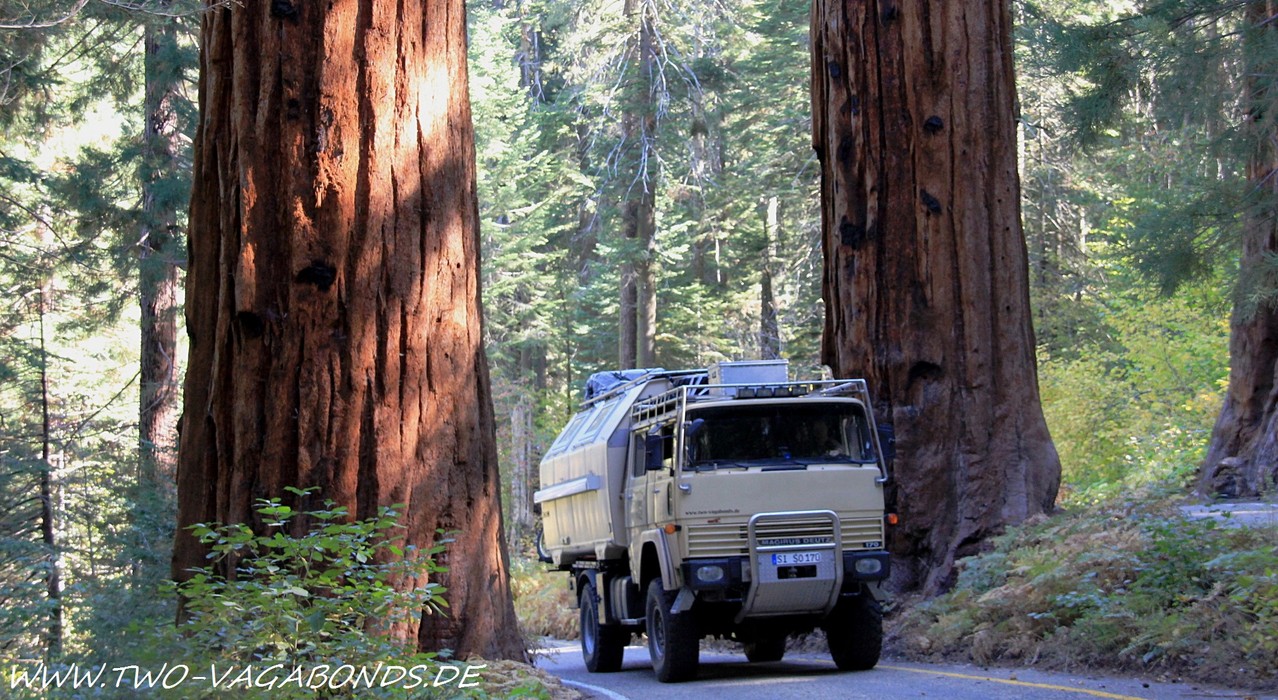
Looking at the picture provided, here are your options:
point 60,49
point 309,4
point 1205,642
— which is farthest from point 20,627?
point 60,49

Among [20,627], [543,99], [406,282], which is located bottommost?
[20,627]

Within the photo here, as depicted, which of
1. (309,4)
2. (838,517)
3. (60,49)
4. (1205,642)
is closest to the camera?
(309,4)

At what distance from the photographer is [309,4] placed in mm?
8898

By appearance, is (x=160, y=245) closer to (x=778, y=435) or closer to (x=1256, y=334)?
(x=778, y=435)

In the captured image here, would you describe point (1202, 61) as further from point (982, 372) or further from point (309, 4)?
point (309, 4)

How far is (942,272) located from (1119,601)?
18.7ft

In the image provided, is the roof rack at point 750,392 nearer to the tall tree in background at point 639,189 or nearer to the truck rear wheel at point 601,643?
the truck rear wheel at point 601,643

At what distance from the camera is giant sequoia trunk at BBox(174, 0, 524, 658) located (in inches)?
348

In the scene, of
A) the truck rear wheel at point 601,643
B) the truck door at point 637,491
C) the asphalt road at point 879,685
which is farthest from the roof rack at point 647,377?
the asphalt road at point 879,685

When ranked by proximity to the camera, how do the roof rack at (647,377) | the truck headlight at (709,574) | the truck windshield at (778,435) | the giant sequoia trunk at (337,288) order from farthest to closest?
the roof rack at (647,377) < the truck windshield at (778,435) < the truck headlight at (709,574) < the giant sequoia trunk at (337,288)

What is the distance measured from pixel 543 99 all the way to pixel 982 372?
40.6 meters

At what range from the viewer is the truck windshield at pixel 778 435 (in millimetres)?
13227

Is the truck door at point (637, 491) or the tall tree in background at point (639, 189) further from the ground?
the tall tree in background at point (639, 189)

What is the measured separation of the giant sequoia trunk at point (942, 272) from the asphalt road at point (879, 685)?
2.72 m
